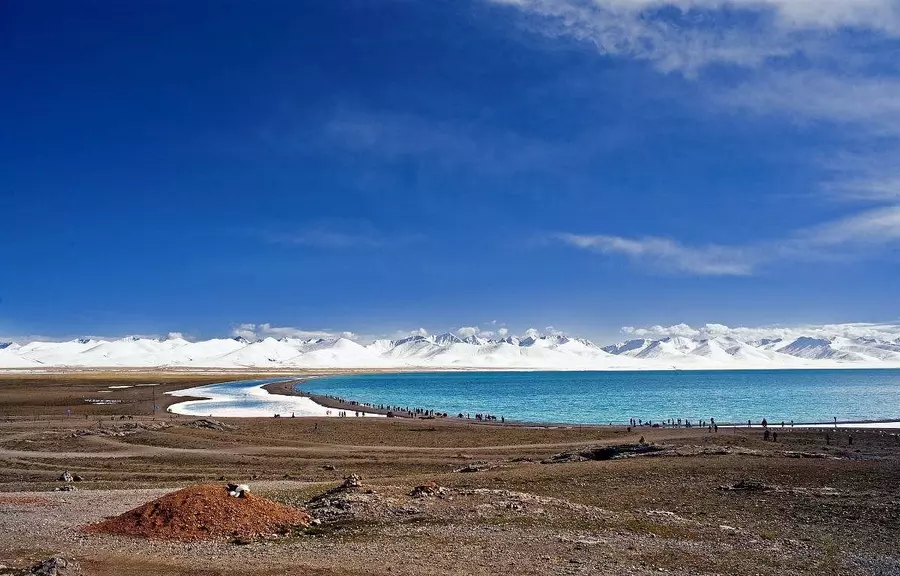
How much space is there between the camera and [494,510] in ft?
65.2

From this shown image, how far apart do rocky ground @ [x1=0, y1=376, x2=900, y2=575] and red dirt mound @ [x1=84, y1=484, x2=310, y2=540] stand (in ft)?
1.66

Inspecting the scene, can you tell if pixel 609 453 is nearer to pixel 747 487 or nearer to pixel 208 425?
pixel 747 487

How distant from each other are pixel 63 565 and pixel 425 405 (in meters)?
84.6

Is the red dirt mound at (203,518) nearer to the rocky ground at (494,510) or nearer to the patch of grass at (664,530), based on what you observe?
the rocky ground at (494,510)

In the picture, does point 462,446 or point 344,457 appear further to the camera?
point 462,446

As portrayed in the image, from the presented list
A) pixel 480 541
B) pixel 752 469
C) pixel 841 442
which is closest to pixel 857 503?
pixel 752 469

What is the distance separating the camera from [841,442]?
143 ft

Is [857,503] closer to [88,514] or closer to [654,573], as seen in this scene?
[654,573]

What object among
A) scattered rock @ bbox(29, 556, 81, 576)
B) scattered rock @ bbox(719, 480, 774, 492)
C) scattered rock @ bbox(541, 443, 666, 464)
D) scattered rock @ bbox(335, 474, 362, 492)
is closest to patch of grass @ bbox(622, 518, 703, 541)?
scattered rock @ bbox(719, 480, 774, 492)

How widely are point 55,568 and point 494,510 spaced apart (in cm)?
1129

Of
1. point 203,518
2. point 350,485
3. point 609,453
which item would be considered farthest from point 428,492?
point 609,453

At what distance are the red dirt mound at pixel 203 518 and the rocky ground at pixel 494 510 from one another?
51 centimetres

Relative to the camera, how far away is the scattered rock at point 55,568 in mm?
13798

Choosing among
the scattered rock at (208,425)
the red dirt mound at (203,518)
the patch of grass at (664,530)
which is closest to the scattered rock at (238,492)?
the red dirt mound at (203,518)
